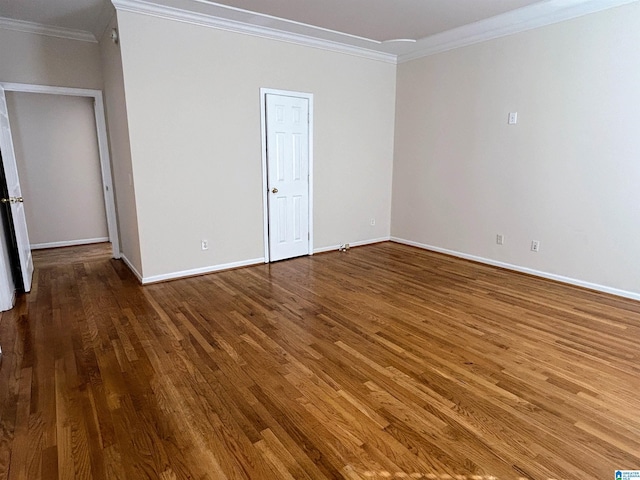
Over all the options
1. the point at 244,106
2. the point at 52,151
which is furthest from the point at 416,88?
the point at 52,151

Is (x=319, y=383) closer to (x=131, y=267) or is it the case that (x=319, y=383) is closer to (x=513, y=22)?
(x=131, y=267)

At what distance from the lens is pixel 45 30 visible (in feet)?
14.1

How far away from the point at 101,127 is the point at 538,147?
5.38m

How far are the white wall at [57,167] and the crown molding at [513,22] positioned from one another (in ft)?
17.5

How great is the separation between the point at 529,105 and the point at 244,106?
10.8 feet

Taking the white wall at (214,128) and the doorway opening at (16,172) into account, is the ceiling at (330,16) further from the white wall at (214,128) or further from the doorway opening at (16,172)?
the doorway opening at (16,172)

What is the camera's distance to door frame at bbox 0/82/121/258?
4.32 meters

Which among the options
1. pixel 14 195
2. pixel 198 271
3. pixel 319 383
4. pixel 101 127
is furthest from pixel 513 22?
pixel 14 195

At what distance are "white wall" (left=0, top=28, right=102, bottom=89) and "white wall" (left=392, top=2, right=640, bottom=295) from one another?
14.1 ft

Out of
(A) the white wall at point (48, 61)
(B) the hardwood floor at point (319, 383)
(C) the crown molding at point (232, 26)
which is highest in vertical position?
(C) the crown molding at point (232, 26)

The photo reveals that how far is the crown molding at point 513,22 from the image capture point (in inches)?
142

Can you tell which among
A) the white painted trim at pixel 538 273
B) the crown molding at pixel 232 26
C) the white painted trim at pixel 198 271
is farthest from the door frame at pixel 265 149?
the white painted trim at pixel 538 273

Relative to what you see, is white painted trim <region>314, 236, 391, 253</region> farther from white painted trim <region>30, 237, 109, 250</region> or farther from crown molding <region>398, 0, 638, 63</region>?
white painted trim <region>30, 237, 109, 250</region>

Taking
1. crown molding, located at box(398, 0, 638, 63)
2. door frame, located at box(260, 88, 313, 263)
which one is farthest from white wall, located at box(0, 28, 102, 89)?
crown molding, located at box(398, 0, 638, 63)
